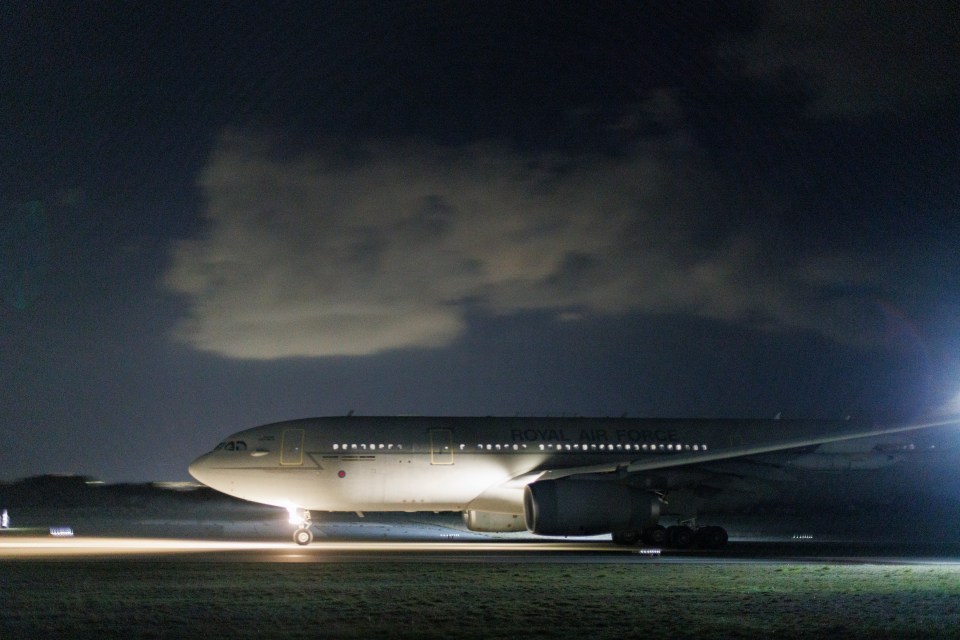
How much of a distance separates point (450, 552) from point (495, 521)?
16.5ft

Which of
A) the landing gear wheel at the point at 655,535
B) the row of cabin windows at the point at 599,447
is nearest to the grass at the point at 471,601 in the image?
the landing gear wheel at the point at 655,535

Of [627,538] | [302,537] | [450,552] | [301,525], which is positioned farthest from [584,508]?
[301,525]

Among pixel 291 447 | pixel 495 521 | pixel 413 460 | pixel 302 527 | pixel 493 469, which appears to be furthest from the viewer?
pixel 493 469

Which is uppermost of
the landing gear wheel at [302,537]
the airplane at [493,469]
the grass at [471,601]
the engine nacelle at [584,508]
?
the airplane at [493,469]

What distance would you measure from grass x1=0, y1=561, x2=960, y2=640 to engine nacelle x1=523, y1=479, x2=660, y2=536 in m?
5.79

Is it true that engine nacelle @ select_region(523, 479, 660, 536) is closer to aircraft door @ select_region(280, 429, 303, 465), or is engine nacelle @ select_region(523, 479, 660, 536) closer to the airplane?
the airplane

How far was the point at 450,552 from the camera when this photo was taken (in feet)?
91.8

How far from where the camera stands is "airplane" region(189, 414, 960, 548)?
31.2 metres

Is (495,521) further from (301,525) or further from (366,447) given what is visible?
(301,525)

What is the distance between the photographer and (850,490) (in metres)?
35.2

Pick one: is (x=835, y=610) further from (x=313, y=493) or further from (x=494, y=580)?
(x=313, y=493)

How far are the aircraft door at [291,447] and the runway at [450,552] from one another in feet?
7.91

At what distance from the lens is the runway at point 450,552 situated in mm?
25141

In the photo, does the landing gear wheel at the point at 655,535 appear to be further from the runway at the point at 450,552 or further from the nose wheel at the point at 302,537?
the nose wheel at the point at 302,537
